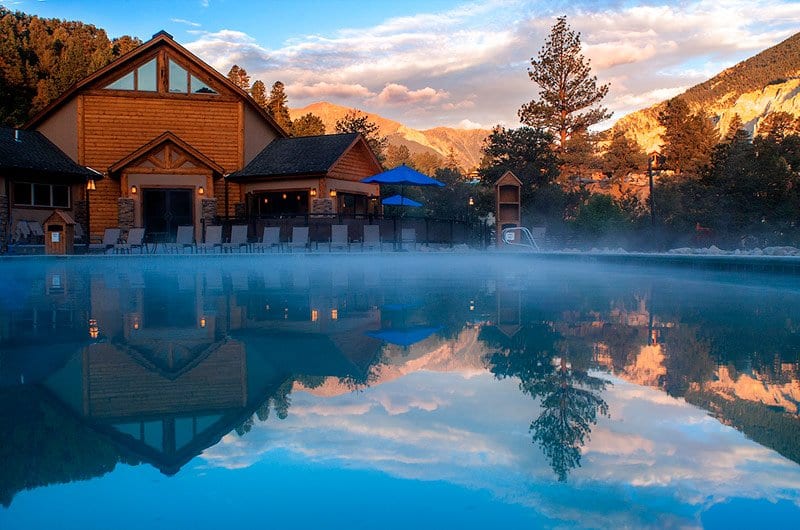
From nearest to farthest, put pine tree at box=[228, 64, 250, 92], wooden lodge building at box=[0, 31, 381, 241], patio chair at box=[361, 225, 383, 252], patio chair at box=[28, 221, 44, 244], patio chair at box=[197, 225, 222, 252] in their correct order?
1. patio chair at box=[197, 225, 222, 252]
2. patio chair at box=[361, 225, 383, 252]
3. patio chair at box=[28, 221, 44, 244]
4. wooden lodge building at box=[0, 31, 381, 241]
5. pine tree at box=[228, 64, 250, 92]

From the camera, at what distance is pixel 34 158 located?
24109 millimetres

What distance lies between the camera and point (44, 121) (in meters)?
26.5

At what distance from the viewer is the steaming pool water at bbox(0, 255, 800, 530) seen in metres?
2.20

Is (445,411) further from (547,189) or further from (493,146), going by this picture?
(493,146)

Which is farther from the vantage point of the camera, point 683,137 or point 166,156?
point 683,137

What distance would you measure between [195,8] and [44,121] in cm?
1262

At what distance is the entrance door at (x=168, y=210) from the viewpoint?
26.1 m

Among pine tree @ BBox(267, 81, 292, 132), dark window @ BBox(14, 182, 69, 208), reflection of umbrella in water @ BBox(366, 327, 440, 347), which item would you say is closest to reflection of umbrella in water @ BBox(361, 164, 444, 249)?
dark window @ BBox(14, 182, 69, 208)

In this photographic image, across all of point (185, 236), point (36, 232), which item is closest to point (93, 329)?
point (185, 236)

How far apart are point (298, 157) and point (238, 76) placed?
102ft

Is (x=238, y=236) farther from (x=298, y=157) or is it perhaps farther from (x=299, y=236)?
(x=298, y=157)

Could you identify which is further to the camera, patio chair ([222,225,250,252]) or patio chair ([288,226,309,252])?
patio chair ([288,226,309,252])

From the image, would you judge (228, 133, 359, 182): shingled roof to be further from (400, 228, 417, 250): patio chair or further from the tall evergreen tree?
the tall evergreen tree

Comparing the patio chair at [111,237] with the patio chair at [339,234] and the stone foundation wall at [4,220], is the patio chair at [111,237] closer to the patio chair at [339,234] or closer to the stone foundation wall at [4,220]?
the stone foundation wall at [4,220]
